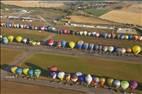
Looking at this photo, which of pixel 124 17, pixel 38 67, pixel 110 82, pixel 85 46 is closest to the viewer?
pixel 110 82

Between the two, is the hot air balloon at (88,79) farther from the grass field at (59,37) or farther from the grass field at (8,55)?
the grass field at (59,37)

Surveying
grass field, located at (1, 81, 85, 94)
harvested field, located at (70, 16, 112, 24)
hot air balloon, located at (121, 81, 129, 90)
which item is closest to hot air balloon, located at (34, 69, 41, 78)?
grass field, located at (1, 81, 85, 94)

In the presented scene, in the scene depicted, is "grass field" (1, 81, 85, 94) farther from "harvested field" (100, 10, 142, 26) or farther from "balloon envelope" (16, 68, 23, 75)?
"harvested field" (100, 10, 142, 26)

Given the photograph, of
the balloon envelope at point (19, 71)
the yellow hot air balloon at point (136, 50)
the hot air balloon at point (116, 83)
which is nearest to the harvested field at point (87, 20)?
the yellow hot air balloon at point (136, 50)

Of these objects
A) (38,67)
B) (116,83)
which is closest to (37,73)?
(38,67)

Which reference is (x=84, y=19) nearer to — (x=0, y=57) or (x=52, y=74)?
(x=0, y=57)

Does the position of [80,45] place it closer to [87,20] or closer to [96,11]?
[87,20]
